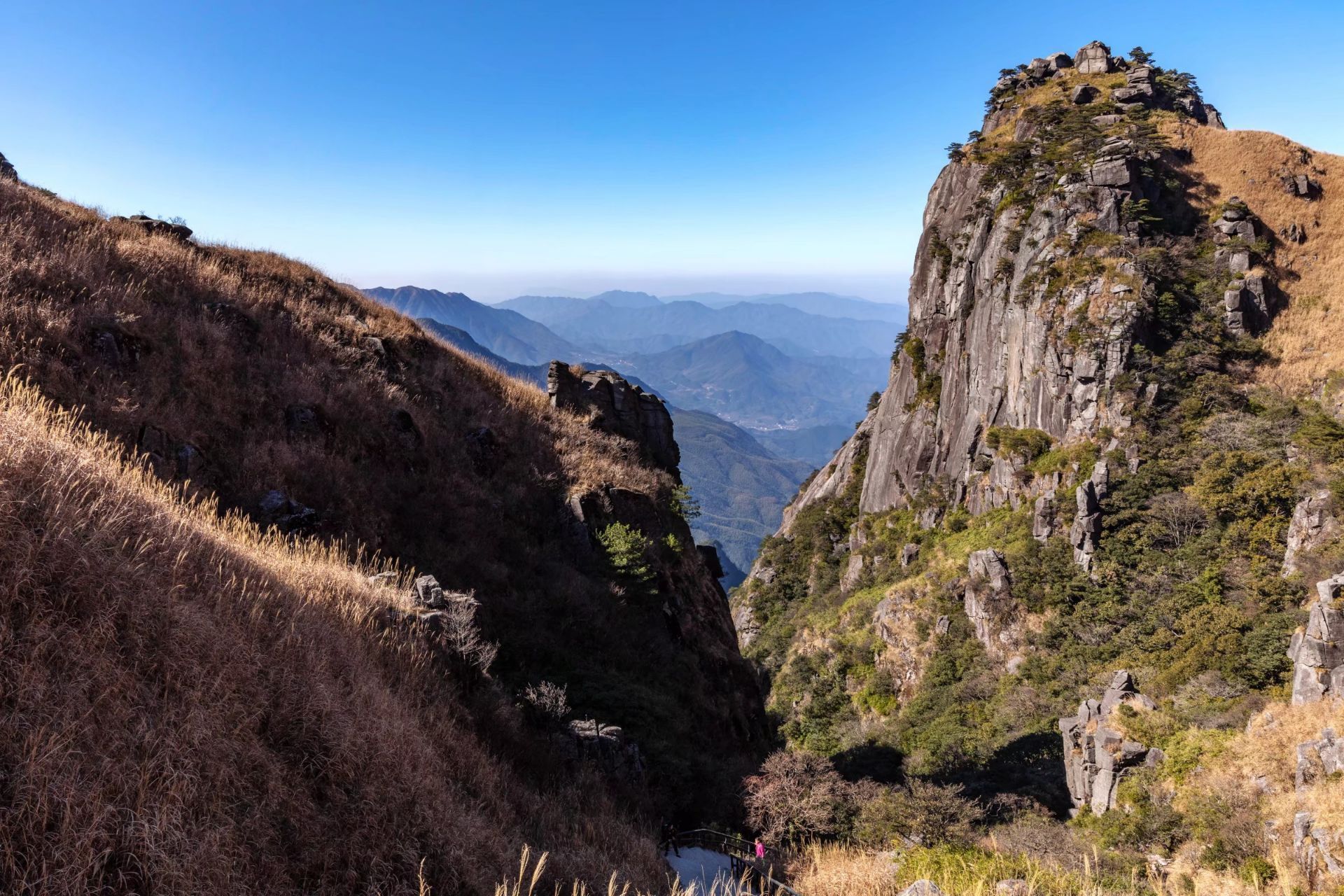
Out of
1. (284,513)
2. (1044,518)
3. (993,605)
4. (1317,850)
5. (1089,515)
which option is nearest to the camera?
(284,513)

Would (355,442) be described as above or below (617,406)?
below

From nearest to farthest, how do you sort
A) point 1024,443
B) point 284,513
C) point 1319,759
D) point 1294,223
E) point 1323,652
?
point 284,513, point 1319,759, point 1323,652, point 1294,223, point 1024,443

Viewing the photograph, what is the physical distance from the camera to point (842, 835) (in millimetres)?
12273

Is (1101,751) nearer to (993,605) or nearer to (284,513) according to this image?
(993,605)

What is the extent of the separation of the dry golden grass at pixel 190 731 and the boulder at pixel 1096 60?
84.2 m

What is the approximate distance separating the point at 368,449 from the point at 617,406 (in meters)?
10.2

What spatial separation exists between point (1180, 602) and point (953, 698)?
508 inches

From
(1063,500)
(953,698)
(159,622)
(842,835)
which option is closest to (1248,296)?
(1063,500)

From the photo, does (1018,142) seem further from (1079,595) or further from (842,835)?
(842,835)

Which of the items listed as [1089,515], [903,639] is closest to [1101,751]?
[1089,515]

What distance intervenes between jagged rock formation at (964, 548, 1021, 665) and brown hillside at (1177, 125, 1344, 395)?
18221mm

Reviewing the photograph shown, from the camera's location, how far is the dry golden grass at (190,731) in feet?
9.39

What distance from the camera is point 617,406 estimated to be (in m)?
22.2

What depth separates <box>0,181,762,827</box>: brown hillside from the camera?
10.3m
